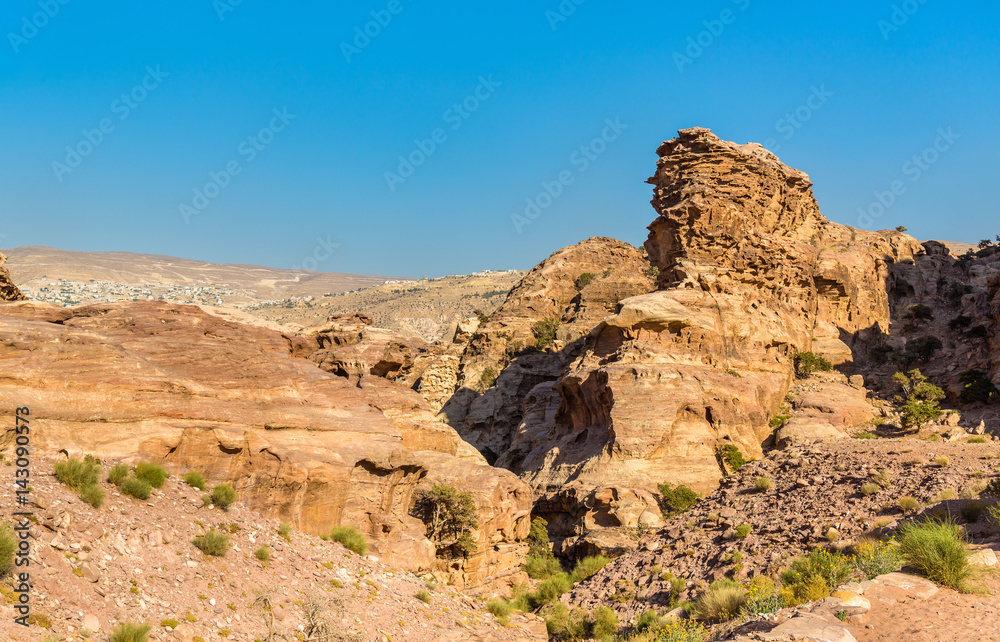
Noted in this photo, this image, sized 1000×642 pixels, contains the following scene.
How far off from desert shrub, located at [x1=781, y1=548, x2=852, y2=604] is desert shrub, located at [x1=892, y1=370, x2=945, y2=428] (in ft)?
58.3

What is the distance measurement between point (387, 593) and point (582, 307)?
1638 inches

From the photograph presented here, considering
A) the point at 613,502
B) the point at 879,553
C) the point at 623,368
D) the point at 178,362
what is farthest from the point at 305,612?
the point at 623,368

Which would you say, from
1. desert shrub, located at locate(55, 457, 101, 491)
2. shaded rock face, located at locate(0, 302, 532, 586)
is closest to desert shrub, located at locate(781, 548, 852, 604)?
shaded rock face, located at locate(0, 302, 532, 586)

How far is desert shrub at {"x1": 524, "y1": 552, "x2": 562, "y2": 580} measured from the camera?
30.0 m

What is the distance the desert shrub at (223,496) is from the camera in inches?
791

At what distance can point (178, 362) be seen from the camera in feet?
77.8

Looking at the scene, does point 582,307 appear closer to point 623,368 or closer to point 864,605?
point 623,368

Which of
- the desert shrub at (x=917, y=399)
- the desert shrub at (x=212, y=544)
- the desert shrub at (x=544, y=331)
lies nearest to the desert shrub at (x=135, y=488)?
the desert shrub at (x=212, y=544)

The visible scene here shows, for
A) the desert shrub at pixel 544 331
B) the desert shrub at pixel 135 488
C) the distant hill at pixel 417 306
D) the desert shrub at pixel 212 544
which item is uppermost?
the distant hill at pixel 417 306

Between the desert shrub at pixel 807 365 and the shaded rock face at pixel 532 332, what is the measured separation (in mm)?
12757

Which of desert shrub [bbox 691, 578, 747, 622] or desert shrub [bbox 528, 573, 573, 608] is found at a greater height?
desert shrub [bbox 691, 578, 747, 622]

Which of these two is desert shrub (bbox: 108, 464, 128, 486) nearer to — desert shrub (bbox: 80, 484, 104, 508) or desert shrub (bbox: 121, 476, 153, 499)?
desert shrub (bbox: 121, 476, 153, 499)

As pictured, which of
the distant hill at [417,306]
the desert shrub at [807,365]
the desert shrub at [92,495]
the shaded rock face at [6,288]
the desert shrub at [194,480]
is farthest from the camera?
the distant hill at [417,306]

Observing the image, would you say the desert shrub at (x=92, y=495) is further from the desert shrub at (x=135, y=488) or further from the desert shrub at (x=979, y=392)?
the desert shrub at (x=979, y=392)
